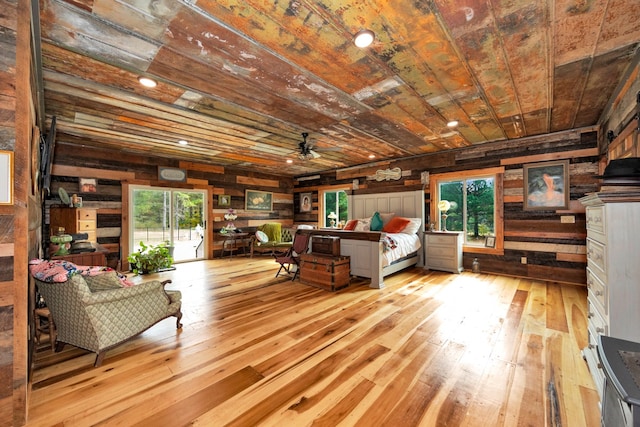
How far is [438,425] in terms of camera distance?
1.49 m

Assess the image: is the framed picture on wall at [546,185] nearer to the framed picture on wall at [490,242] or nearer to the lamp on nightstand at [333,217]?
the framed picture on wall at [490,242]

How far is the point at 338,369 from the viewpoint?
2023 millimetres

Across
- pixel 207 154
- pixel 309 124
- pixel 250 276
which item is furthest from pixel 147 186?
pixel 309 124

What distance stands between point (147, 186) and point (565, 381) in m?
7.19

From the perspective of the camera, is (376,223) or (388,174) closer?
(376,223)

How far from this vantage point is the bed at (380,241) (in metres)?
4.20

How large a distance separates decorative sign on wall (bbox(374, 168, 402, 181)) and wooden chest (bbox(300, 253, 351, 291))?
3.02 m

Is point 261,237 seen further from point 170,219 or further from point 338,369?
point 338,369

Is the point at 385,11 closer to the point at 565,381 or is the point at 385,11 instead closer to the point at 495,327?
the point at 565,381

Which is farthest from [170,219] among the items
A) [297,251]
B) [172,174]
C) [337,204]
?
[337,204]

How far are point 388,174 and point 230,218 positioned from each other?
14.4 ft

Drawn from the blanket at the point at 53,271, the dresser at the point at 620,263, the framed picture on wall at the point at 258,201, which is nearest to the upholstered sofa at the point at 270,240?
the framed picture on wall at the point at 258,201

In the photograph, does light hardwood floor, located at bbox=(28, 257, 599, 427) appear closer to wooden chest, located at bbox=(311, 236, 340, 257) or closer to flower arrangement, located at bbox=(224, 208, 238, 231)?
wooden chest, located at bbox=(311, 236, 340, 257)

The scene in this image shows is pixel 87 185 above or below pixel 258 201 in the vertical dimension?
above
